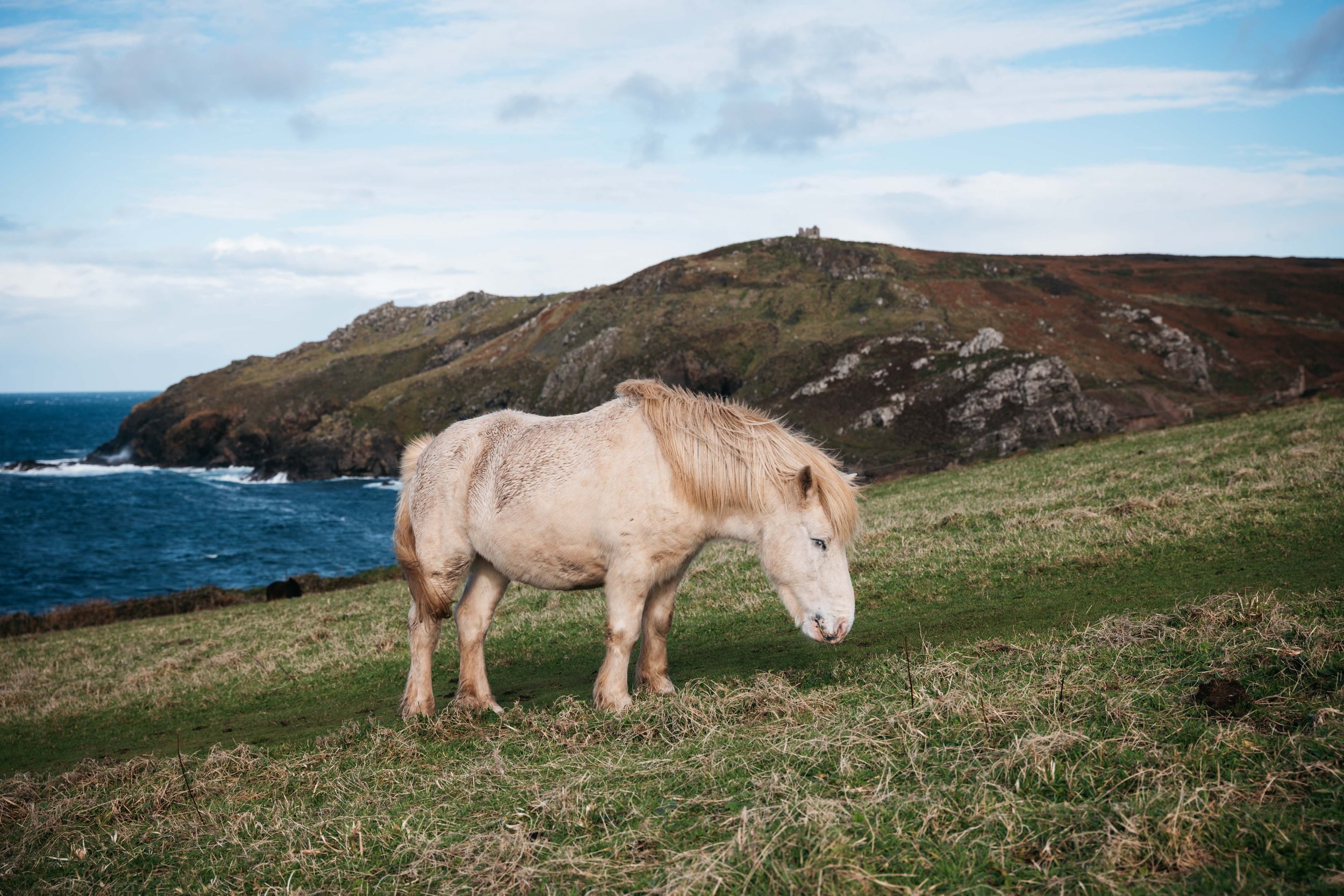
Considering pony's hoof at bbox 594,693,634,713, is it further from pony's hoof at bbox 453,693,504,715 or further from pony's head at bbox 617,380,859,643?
pony's head at bbox 617,380,859,643

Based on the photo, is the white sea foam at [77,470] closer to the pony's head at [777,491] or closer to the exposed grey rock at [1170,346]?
the exposed grey rock at [1170,346]

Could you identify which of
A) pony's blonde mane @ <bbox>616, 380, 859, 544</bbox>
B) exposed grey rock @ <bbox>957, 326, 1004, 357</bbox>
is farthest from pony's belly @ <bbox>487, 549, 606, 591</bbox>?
exposed grey rock @ <bbox>957, 326, 1004, 357</bbox>

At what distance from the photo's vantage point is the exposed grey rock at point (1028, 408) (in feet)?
168

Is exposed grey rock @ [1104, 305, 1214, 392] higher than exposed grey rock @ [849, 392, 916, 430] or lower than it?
higher

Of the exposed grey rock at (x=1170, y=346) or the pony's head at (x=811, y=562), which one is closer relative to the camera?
the pony's head at (x=811, y=562)

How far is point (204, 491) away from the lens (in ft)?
266

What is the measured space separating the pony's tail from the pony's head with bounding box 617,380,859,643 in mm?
3101

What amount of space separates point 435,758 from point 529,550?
221 cm

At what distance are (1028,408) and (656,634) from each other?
50.7m

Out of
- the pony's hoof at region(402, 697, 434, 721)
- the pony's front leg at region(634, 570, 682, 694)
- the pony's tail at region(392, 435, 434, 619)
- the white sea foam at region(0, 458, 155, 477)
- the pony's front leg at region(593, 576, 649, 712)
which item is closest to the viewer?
the pony's front leg at region(593, 576, 649, 712)

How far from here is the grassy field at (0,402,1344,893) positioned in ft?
12.6

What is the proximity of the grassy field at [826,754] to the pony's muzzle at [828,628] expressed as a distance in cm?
40

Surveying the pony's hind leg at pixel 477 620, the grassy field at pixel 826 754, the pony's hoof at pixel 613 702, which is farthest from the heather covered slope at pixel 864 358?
the pony's hoof at pixel 613 702

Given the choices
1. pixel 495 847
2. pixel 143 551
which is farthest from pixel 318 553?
pixel 495 847
